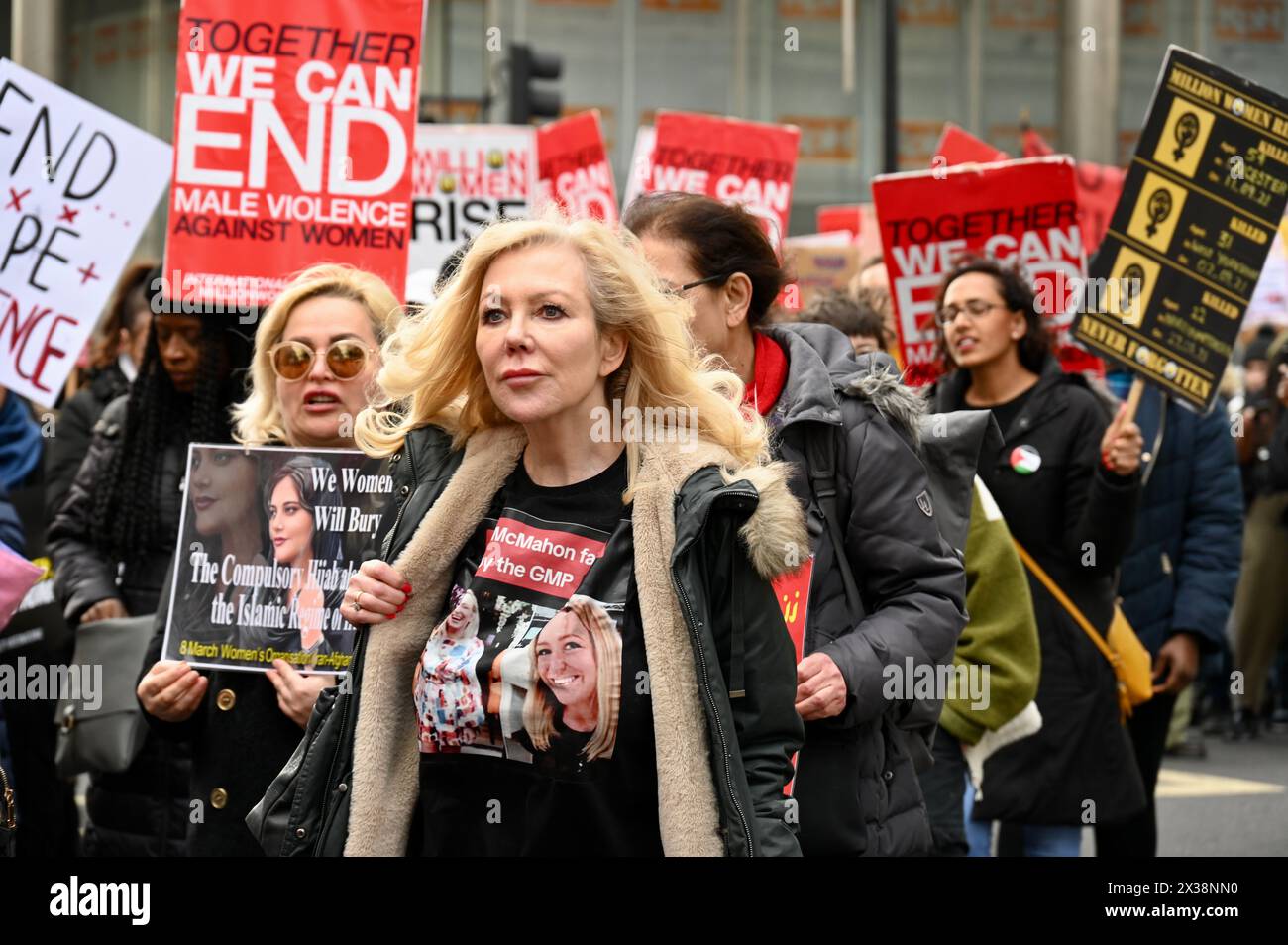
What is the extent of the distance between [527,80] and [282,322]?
1075cm

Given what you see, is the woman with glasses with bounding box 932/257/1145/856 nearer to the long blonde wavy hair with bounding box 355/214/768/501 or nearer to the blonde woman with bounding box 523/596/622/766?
the long blonde wavy hair with bounding box 355/214/768/501

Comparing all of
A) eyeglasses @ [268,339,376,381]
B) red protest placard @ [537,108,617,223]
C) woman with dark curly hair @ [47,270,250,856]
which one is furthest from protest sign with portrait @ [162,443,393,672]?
red protest placard @ [537,108,617,223]

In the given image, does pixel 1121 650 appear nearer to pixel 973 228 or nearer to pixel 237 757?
pixel 973 228

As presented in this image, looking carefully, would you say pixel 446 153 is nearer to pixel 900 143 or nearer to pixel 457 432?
pixel 457 432

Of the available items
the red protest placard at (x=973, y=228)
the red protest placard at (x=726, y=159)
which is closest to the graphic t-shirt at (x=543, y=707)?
the red protest placard at (x=973, y=228)

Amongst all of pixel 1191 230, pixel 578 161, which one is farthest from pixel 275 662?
pixel 578 161

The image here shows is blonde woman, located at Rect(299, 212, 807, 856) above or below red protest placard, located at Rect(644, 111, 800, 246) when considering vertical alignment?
below

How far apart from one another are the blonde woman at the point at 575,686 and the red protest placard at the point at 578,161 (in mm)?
6745

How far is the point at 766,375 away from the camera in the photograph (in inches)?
159

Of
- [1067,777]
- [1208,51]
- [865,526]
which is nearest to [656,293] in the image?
[865,526]

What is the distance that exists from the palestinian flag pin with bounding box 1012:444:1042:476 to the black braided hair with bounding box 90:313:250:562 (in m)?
2.31

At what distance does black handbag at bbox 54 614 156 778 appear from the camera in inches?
195

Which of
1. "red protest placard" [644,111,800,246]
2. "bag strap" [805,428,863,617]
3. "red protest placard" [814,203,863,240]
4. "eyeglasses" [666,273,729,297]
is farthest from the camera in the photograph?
"red protest placard" [814,203,863,240]

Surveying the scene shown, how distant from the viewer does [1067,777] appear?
5781mm
